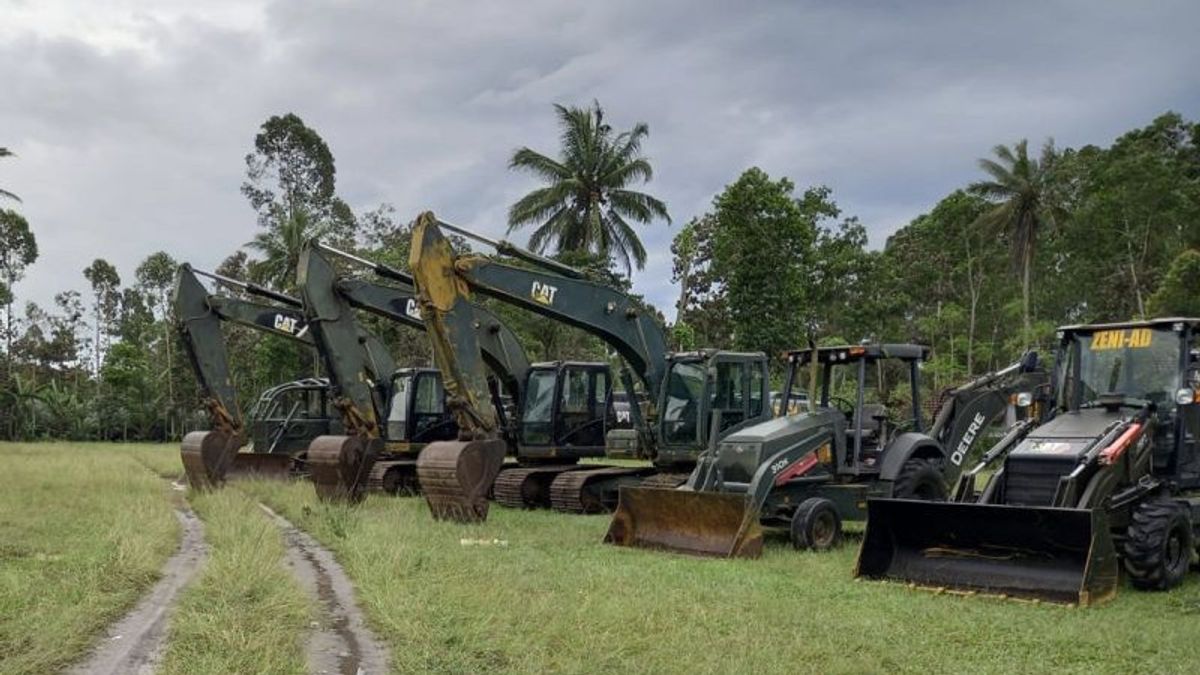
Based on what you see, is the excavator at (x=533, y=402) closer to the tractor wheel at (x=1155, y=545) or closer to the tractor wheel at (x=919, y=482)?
the tractor wheel at (x=919, y=482)

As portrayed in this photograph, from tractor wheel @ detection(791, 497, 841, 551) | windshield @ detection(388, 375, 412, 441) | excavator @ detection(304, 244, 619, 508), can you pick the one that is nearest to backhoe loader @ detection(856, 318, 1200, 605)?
tractor wheel @ detection(791, 497, 841, 551)

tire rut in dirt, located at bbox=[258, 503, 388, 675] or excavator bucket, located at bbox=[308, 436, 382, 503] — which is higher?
excavator bucket, located at bbox=[308, 436, 382, 503]

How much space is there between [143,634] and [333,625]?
1.31m

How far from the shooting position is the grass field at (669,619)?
6.59 metres

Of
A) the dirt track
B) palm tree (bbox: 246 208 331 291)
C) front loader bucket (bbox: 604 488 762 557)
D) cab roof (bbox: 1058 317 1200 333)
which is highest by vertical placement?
palm tree (bbox: 246 208 331 291)

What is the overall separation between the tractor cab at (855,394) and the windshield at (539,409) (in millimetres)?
5627

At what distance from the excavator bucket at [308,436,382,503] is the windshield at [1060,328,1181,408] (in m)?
10.5

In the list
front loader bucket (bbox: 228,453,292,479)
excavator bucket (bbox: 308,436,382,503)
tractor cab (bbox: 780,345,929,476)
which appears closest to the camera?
tractor cab (bbox: 780,345,929,476)

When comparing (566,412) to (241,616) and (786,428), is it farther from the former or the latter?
(241,616)

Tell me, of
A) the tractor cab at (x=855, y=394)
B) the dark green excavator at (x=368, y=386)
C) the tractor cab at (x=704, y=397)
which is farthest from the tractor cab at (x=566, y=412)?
the tractor cab at (x=855, y=394)

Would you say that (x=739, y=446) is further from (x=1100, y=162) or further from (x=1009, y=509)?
(x=1100, y=162)

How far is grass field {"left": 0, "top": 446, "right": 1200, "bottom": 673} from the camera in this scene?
6.59 meters

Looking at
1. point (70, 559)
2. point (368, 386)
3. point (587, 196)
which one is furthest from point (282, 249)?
point (70, 559)

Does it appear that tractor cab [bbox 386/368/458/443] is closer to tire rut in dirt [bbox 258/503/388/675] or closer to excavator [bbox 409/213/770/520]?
excavator [bbox 409/213/770/520]
